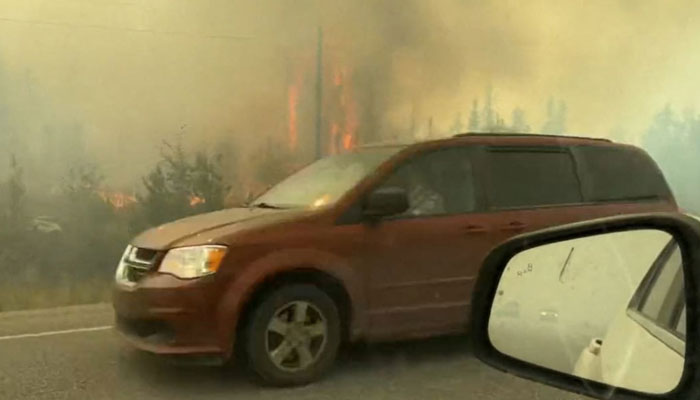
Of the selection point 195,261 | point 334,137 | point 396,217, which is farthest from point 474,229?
point 334,137

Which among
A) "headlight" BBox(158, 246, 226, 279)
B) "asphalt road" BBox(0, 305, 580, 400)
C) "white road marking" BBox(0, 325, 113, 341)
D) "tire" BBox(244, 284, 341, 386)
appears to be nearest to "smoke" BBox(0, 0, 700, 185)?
"white road marking" BBox(0, 325, 113, 341)

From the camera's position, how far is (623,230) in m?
2.14

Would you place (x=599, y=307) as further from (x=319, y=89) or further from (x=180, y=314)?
(x=319, y=89)

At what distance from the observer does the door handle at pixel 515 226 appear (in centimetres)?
608

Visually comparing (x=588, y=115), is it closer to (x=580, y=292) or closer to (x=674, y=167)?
(x=674, y=167)

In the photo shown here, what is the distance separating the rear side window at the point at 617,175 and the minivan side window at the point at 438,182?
1.09 meters

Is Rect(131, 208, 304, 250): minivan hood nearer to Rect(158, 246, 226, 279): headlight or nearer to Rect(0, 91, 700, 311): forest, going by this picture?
Rect(158, 246, 226, 279): headlight

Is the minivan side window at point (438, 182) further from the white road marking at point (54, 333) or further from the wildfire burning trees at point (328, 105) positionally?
the wildfire burning trees at point (328, 105)

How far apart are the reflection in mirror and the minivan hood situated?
294cm

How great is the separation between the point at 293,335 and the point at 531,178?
233 cm

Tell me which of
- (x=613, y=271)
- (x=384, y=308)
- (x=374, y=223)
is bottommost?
(x=384, y=308)

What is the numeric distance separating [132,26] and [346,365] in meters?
6.16

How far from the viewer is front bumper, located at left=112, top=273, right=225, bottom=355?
507 centimetres

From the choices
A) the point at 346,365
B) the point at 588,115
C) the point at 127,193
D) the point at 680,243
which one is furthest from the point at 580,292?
the point at 588,115
